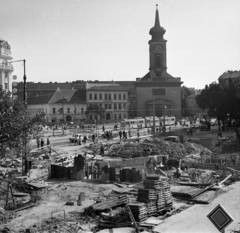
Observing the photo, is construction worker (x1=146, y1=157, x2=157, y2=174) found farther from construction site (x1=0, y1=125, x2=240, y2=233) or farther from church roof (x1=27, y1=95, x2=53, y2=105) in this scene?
church roof (x1=27, y1=95, x2=53, y2=105)


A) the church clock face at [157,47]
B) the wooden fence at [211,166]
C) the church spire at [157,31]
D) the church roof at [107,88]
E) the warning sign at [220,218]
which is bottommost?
the wooden fence at [211,166]

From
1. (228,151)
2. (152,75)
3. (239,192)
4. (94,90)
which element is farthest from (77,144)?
(152,75)

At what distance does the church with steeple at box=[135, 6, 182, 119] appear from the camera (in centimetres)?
9769

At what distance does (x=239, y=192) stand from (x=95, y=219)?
26.7 ft

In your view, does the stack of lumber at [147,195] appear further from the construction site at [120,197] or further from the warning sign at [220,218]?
the warning sign at [220,218]

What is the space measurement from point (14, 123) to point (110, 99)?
79.9m

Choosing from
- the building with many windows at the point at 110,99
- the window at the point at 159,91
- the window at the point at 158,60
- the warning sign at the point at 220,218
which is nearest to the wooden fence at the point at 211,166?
the warning sign at the point at 220,218

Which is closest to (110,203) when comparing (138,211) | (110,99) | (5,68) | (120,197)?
(120,197)

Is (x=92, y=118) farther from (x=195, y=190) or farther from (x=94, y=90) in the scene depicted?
(x=195, y=190)

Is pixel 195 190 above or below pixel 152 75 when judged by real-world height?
below

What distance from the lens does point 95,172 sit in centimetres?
2391

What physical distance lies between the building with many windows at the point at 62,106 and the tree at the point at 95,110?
283 centimetres

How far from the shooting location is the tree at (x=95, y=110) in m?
87.4

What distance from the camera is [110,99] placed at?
9569 cm
